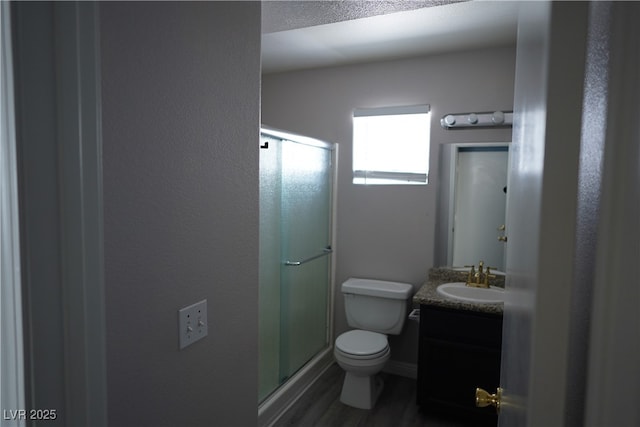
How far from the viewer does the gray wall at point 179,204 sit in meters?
0.88

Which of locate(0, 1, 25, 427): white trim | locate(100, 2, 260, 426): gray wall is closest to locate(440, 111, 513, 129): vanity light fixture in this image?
locate(100, 2, 260, 426): gray wall

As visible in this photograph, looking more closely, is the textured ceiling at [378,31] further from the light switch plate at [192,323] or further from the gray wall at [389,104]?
the light switch plate at [192,323]

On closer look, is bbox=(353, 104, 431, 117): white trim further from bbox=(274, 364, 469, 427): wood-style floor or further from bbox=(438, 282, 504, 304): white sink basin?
bbox=(274, 364, 469, 427): wood-style floor

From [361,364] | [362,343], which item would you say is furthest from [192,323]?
[362,343]

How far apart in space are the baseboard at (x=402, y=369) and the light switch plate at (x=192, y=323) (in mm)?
2350

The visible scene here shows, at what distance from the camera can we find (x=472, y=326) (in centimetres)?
232

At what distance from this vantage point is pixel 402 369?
10.3 ft

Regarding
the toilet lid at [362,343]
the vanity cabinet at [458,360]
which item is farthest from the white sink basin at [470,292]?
the toilet lid at [362,343]

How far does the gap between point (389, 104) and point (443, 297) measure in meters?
1.53

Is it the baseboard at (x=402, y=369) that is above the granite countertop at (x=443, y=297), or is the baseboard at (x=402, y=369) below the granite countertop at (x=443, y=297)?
below

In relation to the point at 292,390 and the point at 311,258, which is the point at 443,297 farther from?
the point at 292,390

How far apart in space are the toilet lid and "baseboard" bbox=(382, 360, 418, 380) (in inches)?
18.5

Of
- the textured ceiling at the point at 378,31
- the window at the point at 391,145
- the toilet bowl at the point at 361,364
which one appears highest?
the textured ceiling at the point at 378,31

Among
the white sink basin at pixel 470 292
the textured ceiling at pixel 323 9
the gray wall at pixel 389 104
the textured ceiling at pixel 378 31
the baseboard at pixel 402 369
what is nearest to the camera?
the textured ceiling at pixel 323 9
